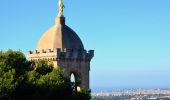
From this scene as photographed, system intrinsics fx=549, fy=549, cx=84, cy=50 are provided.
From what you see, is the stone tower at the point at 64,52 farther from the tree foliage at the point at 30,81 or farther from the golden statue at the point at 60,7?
the tree foliage at the point at 30,81

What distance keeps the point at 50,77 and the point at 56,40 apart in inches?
145

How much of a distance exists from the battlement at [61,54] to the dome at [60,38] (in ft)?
1.19

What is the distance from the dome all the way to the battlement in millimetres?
361

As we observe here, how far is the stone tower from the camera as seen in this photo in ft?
124

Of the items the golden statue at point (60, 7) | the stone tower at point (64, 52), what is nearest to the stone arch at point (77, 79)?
the stone tower at point (64, 52)

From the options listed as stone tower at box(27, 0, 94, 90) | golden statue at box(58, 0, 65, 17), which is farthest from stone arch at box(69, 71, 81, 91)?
golden statue at box(58, 0, 65, 17)

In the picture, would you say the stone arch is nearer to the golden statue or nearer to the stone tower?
the stone tower

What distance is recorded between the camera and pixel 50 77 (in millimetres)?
35344

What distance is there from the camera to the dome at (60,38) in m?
38.0

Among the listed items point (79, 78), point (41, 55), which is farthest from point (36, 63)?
point (79, 78)

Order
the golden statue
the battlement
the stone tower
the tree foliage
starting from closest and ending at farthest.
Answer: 1. the tree foliage
2. the battlement
3. the stone tower
4. the golden statue

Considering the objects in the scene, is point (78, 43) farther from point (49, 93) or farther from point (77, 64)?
point (49, 93)

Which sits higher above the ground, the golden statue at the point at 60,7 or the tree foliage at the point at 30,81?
the golden statue at the point at 60,7

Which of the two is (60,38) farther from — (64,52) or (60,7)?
(60,7)
